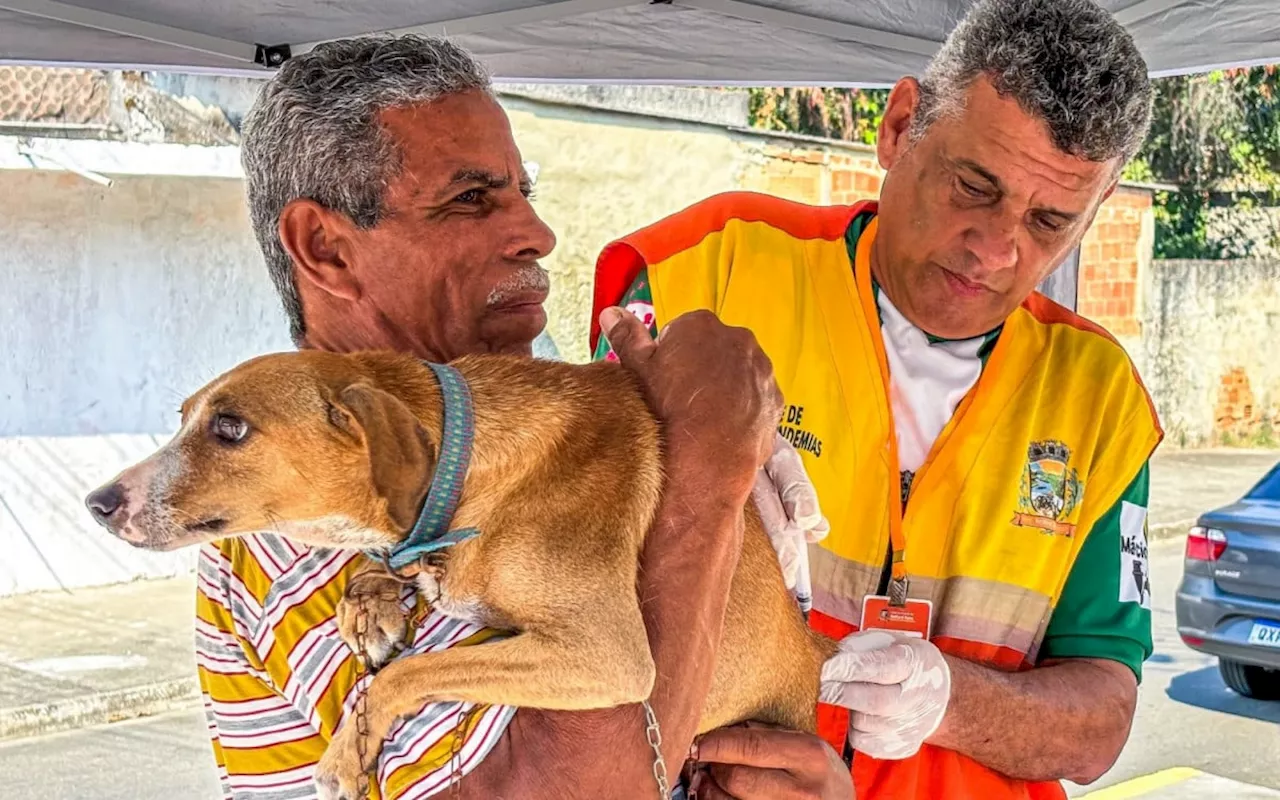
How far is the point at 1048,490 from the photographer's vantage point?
2918mm

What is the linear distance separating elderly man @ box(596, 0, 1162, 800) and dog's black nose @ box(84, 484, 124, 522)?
48.3 inches

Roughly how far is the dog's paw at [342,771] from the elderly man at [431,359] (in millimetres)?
30

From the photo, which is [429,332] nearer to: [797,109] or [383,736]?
[383,736]

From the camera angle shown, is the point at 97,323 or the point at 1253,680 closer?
the point at 1253,680

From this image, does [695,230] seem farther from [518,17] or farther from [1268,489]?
[1268,489]

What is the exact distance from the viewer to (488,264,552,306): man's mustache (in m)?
2.47

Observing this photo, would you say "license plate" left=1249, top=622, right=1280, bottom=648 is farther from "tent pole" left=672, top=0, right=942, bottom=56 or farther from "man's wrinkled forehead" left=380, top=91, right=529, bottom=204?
"man's wrinkled forehead" left=380, top=91, right=529, bottom=204

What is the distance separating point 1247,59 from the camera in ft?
14.8

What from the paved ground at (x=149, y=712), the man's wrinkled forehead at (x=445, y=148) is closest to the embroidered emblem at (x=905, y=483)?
the man's wrinkled forehead at (x=445, y=148)

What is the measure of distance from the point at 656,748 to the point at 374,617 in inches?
17.2

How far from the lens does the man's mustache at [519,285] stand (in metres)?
2.47

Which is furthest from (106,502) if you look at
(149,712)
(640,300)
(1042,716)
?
(149,712)

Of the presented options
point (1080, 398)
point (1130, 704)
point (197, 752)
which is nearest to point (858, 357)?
point (1080, 398)

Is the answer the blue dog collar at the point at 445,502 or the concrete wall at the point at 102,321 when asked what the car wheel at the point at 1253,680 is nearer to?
the concrete wall at the point at 102,321
